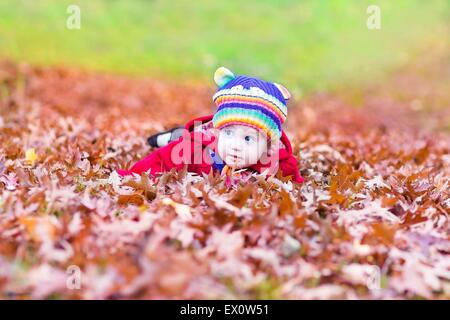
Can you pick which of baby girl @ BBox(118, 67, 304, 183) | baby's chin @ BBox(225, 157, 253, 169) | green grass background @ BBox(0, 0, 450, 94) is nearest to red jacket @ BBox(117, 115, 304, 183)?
baby girl @ BBox(118, 67, 304, 183)

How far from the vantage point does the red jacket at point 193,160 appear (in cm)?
468

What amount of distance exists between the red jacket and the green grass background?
25.0ft

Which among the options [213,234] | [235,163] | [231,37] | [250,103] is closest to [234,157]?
[235,163]

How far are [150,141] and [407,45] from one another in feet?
35.7

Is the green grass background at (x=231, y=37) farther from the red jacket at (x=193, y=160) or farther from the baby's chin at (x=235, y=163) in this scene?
the baby's chin at (x=235, y=163)

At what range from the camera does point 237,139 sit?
4.38 m

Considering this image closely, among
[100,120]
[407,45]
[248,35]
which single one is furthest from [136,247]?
[407,45]

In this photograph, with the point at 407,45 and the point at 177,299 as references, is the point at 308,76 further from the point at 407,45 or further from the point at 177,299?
the point at 177,299

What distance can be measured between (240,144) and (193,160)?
48cm

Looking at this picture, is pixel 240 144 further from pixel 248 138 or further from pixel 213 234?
pixel 213 234

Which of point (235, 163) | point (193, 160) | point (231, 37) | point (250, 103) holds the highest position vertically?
point (231, 37)

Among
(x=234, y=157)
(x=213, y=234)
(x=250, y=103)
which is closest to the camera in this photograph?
(x=213, y=234)

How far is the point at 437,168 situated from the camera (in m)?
5.88

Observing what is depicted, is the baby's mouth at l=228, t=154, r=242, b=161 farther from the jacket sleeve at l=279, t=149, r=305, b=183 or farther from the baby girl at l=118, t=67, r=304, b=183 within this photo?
the jacket sleeve at l=279, t=149, r=305, b=183
